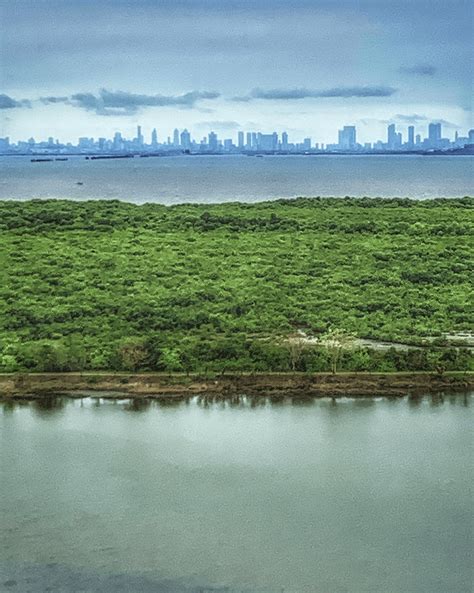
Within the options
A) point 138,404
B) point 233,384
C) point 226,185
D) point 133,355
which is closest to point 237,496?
point 138,404

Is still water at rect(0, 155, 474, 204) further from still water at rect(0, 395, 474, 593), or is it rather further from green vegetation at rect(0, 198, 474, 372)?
still water at rect(0, 395, 474, 593)

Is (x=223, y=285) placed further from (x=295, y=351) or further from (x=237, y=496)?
(x=237, y=496)

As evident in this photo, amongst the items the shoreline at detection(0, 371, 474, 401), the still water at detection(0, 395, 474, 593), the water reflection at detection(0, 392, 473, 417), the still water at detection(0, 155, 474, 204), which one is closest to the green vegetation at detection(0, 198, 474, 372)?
the shoreline at detection(0, 371, 474, 401)

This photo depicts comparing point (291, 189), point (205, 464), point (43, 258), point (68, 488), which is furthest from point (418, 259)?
point (291, 189)

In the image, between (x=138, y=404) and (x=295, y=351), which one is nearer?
(x=138, y=404)

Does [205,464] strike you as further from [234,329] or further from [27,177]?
[27,177]

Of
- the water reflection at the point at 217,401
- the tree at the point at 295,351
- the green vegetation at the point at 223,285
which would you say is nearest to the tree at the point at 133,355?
the green vegetation at the point at 223,285
